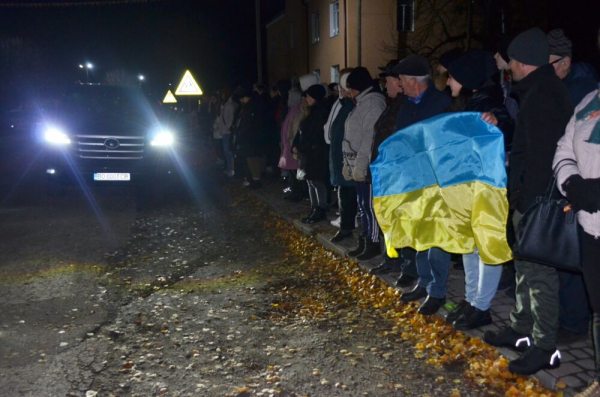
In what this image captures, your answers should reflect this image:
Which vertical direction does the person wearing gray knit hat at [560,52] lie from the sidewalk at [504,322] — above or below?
above

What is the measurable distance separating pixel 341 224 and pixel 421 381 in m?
4.10

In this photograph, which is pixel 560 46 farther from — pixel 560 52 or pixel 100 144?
pixel 100 144

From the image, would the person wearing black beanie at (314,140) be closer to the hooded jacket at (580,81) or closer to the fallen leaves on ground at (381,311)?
the fallen leaves on ground at (381,311)

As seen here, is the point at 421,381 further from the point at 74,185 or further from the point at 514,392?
the point at 74,185

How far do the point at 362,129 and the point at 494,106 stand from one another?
7.30 ft

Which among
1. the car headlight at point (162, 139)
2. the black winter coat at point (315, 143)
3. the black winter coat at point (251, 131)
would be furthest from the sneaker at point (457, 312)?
the car headlight at point (162, 139)

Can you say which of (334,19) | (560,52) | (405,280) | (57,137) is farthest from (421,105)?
(334,19)

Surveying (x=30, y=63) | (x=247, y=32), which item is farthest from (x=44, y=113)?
(x=30, y=63)

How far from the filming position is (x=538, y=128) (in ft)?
12.7

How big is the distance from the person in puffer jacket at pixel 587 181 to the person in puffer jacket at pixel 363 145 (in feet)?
10.1

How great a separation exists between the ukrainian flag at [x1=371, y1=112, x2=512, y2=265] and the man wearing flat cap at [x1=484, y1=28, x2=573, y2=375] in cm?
36

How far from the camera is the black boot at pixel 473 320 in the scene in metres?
4.77

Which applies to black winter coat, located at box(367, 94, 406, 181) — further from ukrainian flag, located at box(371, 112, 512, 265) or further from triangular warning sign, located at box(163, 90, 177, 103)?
triangular warning sign, located at box(163, 90, 177, 103)

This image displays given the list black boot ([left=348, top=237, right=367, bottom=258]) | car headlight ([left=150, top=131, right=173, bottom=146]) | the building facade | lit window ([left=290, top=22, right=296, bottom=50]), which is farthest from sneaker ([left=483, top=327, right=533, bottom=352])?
lit window ([left=290, top=22, right=296, bottom=50])
